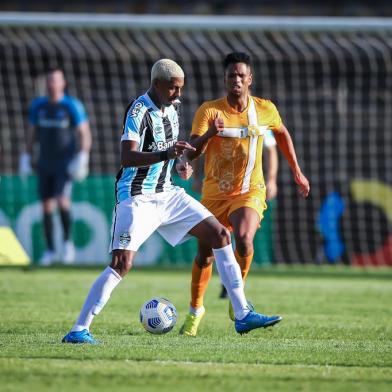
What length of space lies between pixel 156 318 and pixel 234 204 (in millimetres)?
1406

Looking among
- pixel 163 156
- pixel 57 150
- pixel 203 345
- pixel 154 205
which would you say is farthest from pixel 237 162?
pixel 57 150

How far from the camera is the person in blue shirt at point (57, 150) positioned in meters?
15.4

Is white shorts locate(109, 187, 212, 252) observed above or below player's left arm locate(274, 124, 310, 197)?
below

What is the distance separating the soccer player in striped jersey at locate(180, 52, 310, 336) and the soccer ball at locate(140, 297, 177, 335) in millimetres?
620

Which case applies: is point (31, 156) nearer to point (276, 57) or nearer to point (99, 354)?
point (276, 57)

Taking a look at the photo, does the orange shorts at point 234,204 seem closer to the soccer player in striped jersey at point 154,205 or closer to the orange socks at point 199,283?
the orange socks at point 199,283

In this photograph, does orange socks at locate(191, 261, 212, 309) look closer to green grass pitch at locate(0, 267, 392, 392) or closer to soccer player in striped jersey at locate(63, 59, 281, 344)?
green grass pitch at locate(0, 267, 392, 392)

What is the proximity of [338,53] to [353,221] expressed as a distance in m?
4.02

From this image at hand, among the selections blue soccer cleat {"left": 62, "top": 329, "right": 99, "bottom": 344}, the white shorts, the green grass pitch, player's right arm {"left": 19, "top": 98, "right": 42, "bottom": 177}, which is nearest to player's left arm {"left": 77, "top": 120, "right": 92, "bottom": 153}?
player's right arm {"left": 19, "top": 98, "right": 42, "bottom": 177}

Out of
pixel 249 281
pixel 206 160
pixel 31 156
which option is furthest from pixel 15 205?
pixel 206 160

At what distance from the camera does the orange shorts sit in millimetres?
8742

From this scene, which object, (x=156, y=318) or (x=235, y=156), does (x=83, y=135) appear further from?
(x=156, y=318)

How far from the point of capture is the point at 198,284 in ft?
28.1

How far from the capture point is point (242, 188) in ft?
29.1
